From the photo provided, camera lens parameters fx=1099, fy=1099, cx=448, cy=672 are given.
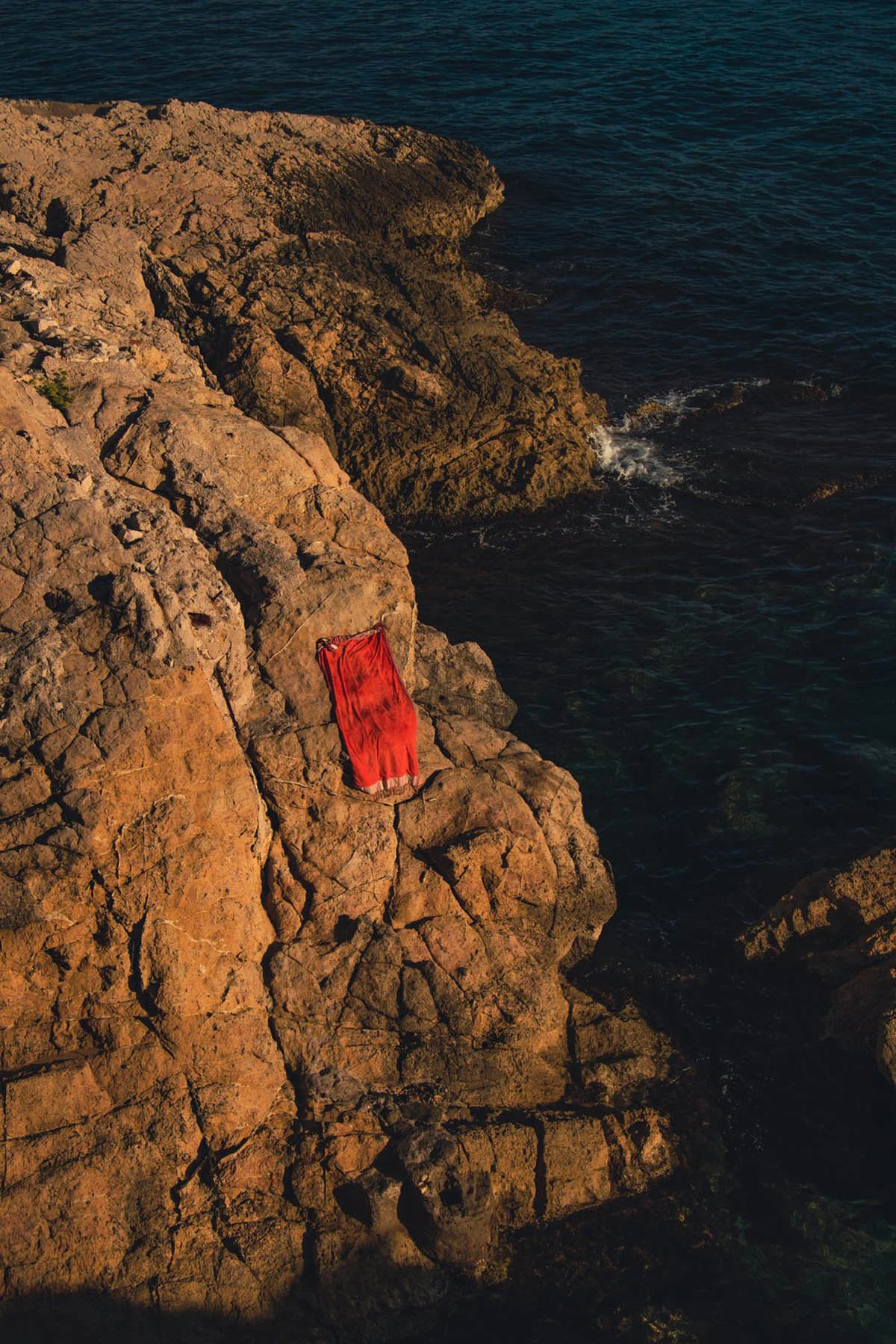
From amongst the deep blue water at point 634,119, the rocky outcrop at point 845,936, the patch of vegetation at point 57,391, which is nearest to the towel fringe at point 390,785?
the rocky outcrop at point 845,936

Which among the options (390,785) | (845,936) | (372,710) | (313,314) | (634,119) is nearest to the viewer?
(390,785)

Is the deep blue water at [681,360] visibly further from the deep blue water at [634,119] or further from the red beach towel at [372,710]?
the red beach towel at [372,710]

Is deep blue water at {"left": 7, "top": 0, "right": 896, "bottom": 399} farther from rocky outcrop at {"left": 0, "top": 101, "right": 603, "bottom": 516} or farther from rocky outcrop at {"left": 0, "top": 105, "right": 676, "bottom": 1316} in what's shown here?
rocky outcrop at {"left": 0, "top": 105, "right": 676, "bottom": 1316}

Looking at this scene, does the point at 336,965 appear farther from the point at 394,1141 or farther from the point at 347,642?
the point at 347,642

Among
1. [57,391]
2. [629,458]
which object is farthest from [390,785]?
[629,458]

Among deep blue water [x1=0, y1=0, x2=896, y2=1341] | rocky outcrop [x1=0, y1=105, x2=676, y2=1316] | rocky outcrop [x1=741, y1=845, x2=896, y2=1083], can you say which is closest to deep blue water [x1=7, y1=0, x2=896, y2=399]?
deep blue water [x1=0, y1=0, x2=896, y2=1341]

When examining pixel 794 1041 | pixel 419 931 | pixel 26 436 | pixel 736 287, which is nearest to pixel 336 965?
pixel 419 931

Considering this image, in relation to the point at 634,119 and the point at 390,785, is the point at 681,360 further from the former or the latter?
the point at 390,785
